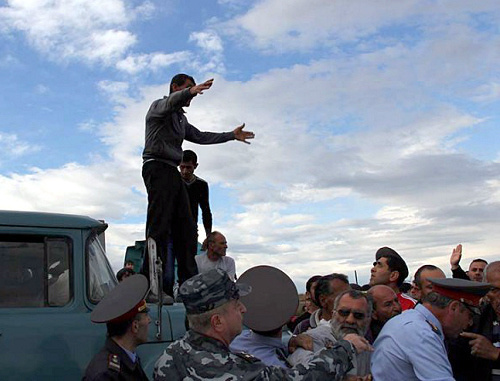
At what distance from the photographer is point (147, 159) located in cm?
548

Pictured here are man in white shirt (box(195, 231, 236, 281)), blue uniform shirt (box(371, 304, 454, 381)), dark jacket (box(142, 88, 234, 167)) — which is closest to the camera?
blue uniform shirt (box(371, 304, 454, 381))

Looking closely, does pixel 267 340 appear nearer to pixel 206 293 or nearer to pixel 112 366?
pixel 206 293

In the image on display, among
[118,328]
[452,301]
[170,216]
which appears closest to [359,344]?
[452,301]

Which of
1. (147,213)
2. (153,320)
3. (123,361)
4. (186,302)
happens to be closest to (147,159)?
(147,213)

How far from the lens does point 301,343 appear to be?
313 centimetres

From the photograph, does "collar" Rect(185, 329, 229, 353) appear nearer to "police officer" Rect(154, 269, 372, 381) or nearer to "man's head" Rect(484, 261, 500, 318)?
"police officer" Rect(154, 269, 372, 381)

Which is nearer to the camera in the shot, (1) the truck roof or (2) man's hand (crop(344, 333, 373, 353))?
(2) man's hand (crop(344, 333, 373, 353))

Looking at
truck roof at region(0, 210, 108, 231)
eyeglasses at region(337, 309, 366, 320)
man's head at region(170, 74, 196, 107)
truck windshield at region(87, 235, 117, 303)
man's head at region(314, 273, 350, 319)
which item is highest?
man's head at region(170, 74, 196, 107)

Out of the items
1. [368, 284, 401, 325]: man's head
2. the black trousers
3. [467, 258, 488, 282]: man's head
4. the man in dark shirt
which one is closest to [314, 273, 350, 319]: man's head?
[368, 284, 401, 325]: man's head

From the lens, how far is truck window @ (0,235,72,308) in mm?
4211

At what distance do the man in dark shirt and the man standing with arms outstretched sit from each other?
24.2 inches

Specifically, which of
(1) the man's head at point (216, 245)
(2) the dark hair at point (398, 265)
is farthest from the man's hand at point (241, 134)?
(2) the dark hair at point (398, 265)

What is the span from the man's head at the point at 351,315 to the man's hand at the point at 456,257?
109 inches

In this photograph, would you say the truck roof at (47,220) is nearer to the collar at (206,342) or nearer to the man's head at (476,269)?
the collar at (206,342)
